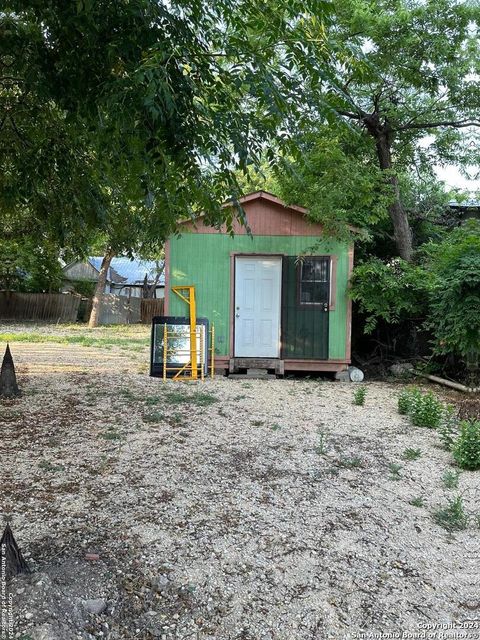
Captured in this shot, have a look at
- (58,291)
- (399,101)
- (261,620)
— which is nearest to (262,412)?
(261,620)

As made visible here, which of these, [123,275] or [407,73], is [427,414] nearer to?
[407,73]

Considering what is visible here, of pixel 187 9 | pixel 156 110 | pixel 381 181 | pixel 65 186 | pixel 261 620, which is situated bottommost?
pixel 261 620

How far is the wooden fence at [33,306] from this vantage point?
21.5 m

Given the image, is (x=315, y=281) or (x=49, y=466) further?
(x=315, y=281)

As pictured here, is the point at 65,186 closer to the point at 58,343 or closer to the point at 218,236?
the point at 218,236

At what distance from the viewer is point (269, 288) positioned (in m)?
8.19

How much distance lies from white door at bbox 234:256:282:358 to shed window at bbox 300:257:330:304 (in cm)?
44

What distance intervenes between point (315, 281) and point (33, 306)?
17205 millimetres

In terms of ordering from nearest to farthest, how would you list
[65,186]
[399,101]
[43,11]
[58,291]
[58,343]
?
[43,11] < [65,186] < [399,101] < [58,343] < [58,291]

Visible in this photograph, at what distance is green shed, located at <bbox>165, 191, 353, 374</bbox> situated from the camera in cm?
800

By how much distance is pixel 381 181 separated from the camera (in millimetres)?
8891

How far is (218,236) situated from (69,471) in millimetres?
5300

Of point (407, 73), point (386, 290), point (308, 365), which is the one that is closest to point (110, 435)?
point (308, 365)

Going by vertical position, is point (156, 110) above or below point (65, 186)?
below
